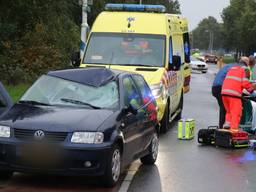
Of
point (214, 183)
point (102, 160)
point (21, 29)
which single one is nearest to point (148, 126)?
point (214, 183)

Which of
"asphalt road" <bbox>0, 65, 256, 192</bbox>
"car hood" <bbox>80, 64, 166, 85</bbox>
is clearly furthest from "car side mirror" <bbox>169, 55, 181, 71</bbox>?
"asphalt road" <bbox>0, 65, 256, 192</bbox>

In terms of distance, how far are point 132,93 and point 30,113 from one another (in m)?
1.84

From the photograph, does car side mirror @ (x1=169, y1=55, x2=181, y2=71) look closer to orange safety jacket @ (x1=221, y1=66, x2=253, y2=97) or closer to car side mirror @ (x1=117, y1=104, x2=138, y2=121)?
orange safety jacket @ (x1=221, y1=66, x2=253, y2=97)

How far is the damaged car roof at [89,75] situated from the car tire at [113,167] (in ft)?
4.09

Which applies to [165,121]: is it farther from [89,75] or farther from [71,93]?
[71,93]

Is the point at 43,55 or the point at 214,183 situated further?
the point at 43,55

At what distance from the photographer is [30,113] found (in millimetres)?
8117

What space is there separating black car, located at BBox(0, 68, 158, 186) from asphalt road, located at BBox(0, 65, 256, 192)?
29 centimetres

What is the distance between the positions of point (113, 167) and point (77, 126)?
2.45 ft

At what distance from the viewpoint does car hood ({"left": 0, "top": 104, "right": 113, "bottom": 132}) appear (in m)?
7.66

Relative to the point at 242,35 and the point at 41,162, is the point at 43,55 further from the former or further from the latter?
the point at 242,35

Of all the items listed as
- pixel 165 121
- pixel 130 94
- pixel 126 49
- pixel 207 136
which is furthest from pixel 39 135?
pixel 126 49

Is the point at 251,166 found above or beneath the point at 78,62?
beneath

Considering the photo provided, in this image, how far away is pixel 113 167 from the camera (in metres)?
7.97
